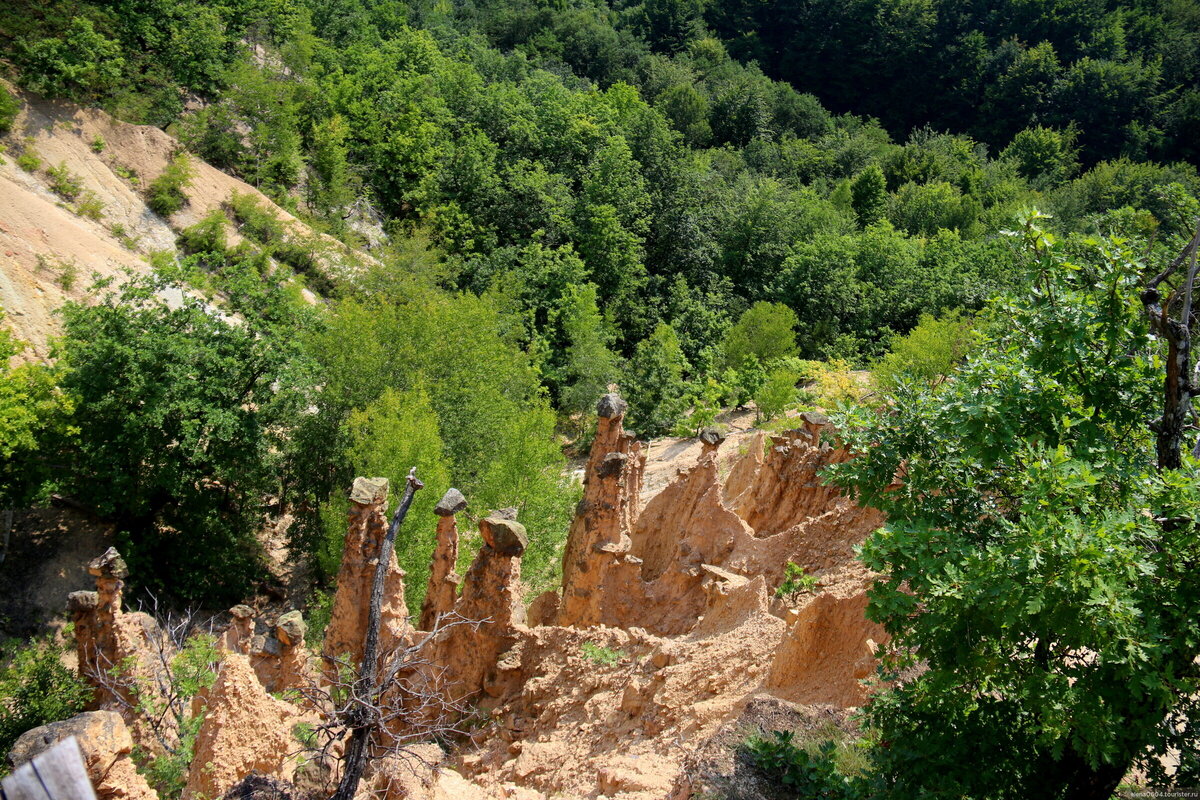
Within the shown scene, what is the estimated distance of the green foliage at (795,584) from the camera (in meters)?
14.9

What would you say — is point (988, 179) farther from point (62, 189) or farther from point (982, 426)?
point (982, 426)

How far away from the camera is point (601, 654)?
1303 centimetres

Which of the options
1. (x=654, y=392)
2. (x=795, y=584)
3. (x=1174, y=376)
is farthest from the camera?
(x=654, y=392)

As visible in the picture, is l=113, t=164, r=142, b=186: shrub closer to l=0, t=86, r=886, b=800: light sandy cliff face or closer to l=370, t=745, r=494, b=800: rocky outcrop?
l=0, t=86, r=886, b=800: light sandy cliff face

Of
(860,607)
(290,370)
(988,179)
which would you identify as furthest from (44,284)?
(988,179)

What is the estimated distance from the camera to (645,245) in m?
46.1

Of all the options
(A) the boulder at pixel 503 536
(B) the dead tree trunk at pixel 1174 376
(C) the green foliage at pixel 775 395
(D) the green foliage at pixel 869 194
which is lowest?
(C) the green foliage at pixel 775 395

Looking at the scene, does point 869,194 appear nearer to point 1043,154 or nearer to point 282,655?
point 1043,154

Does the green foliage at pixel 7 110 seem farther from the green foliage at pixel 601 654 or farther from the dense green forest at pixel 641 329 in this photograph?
the green foliage at pixel 601 654

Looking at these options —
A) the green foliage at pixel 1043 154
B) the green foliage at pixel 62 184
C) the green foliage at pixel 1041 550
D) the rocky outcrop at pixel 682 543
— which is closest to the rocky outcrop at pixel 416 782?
the green foliage at pixel 1041 550

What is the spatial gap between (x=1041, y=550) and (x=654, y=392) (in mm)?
28795

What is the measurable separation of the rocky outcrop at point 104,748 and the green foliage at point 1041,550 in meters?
7.74

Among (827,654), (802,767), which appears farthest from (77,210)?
(802,767)

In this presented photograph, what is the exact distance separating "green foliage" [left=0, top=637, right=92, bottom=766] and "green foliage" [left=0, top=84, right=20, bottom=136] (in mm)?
21704
